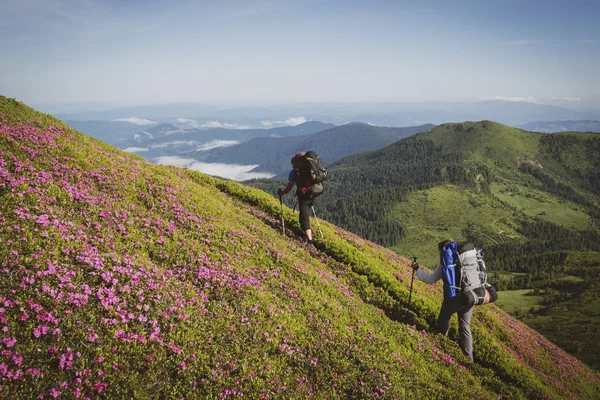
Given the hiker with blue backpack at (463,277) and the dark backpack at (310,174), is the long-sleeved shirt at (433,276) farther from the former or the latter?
the dark backpack at (310,174)

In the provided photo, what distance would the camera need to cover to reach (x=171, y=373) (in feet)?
25.2

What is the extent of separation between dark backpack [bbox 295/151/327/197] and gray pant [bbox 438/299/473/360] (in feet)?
25.4

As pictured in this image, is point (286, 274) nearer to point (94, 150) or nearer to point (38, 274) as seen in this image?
point (38, 274)

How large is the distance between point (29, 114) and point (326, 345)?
21.5 metres

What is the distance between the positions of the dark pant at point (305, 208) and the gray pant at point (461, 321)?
7.89 m

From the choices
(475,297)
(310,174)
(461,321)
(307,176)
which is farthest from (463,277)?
(307,176)

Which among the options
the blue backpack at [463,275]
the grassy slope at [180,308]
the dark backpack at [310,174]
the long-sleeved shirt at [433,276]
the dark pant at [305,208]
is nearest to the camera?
the grassy slope at [180,308]

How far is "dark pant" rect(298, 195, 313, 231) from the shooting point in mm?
16641

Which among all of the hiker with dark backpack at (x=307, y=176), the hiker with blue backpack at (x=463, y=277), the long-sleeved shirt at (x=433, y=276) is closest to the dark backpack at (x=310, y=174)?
the hiker with dark backpack at (x=307, y=176)

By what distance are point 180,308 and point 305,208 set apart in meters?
9.27

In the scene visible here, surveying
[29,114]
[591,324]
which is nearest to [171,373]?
[29,114]

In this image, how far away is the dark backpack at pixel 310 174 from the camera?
1561cm

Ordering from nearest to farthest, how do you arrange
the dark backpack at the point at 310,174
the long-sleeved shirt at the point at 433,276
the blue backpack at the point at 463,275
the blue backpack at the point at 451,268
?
the blue backpack at the point at 463,275 < the blue backpack at the point at 451,268 < the long-sleeved shirt at the point at 433,276 < the dark backpack at the point at 310,174

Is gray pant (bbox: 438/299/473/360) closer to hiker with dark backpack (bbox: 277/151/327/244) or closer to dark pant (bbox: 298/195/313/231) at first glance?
hiker with dark backpack (bbox: 277/151/327/244)
